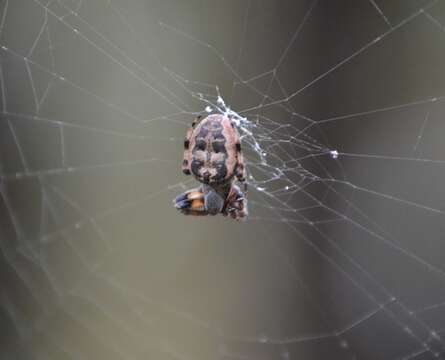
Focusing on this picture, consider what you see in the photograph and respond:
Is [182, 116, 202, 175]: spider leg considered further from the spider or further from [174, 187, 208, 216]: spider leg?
[174, 187, 208, 216]: spider leg

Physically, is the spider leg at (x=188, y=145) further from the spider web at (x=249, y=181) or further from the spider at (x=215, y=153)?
the spider web at (x=249, y=181)

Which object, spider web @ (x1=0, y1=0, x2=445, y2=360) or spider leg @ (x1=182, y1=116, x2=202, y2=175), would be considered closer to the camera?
spider leg @ (x1=182, y1=116, x2=202, y2=175)

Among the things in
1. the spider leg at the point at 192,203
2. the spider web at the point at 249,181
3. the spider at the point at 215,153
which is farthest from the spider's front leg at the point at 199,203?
the spider web at the point at 249,181

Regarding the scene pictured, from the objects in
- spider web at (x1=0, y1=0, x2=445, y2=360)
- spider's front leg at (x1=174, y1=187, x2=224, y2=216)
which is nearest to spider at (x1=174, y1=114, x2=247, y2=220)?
spider's front leg at (x1=174, y1=187, x2=224, y2=216)

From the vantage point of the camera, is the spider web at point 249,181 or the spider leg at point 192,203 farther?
the spider web at point 249,181

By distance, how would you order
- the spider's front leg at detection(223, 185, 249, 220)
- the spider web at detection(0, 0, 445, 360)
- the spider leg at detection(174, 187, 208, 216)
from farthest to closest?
the spider web at detection(0, 0, 445, 360) < the spider leg at detection(174, 187, 208, 216) < the spider's front leg at detection(223, 185, 249, 220)

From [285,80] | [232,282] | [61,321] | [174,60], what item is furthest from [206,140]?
[61,321]
